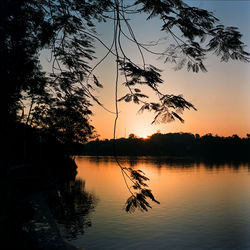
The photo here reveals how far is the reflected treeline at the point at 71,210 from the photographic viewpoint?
66.2ft

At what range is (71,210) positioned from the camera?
85.8ft

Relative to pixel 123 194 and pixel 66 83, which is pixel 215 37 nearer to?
pixel 66 83

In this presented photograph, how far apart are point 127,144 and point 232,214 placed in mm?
156734

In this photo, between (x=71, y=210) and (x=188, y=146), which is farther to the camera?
(x=188, y=146)

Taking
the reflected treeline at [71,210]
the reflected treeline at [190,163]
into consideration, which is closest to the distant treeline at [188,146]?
the reflected treeline at [190,163]

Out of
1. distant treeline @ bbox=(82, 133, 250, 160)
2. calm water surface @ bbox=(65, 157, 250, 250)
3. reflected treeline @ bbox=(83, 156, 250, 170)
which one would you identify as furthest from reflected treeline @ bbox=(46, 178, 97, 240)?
distant treeline @ bbox=(82, 133, 250, 160)

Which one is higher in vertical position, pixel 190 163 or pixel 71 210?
pixel 190 163

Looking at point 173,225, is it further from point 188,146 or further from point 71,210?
point 188,146

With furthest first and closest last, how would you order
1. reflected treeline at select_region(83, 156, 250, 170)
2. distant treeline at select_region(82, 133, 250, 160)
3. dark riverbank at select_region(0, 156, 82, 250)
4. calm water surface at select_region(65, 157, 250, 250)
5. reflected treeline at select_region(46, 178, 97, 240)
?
1. distant treeline at select_region(82, 133, 250, 160)
2. reflected treeline at select_region(83, 156, 250, 170)
3. reflected treeline at select_region(46, 178, 97, 240)
4. calm water surface at select_region(65, 157, 250, 250)
5. dark riverbank at select_region(0, 156, 82, 250)

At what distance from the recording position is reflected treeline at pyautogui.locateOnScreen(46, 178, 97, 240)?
20.2 metres

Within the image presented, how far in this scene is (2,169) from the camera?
7.70 metres

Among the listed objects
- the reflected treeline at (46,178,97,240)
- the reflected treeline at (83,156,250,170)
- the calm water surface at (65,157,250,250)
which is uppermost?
the reflected treeline at (83,156,250,170)

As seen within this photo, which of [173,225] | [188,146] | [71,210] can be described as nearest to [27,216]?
[173,225]

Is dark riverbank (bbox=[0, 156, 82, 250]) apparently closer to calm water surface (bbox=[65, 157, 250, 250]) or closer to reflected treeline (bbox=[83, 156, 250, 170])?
calm water surface (bbox=[65, 157, 250, 250])
